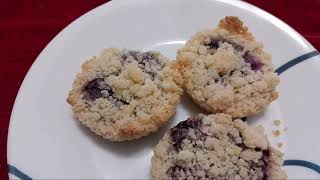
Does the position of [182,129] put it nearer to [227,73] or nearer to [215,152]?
[215,152]

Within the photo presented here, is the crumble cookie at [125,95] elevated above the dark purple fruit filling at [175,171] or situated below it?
above

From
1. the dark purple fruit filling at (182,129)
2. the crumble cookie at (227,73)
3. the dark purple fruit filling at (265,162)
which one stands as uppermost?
the crumble cookie at (227,73)

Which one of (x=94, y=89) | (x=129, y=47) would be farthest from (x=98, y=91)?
(x=129, y=47)

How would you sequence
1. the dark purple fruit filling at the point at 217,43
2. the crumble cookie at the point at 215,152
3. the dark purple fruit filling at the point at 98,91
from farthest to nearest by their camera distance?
the dark purple fruit filling at the point at 217,43
the dark purple fruit filling at the point at 98,91
the crumble cookie at the point at 215,152

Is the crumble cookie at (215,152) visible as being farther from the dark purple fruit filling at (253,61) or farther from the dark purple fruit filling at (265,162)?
the dark purple fruit filling at (253,61)

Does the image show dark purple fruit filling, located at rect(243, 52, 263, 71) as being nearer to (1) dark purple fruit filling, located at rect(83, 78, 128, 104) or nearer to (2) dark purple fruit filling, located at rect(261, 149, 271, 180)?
(2) dark purple fruit filling, located at rect(261, 149, 271, 180)

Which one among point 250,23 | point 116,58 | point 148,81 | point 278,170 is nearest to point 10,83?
point 116,58

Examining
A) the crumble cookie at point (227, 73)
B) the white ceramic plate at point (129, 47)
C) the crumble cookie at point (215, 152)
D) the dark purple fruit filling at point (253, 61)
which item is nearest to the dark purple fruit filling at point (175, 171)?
the crumble cookie at point (215, 152)
